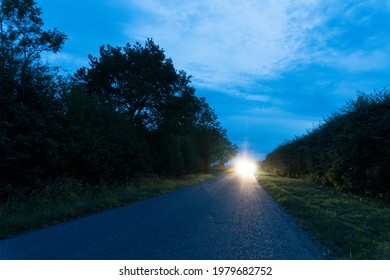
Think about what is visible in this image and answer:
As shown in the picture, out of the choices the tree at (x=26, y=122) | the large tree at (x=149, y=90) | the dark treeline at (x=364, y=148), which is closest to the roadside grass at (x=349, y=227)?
the dark treeline at (x=364, y=148)

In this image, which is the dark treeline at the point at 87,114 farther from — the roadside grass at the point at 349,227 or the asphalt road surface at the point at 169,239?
the roadside grass at the point at 349,227

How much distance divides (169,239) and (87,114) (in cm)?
1227

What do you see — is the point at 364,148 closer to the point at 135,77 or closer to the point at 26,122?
the point at 26,122

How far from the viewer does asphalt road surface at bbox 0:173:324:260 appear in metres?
5.05

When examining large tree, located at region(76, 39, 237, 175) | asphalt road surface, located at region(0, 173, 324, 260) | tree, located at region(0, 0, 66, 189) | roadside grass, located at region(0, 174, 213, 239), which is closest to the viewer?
asphalt road surface, located at region(0, 173, 324, 260)

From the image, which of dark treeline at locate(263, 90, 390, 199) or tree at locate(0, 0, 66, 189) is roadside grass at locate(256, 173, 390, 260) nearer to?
dark treeline at locate(263, 90, 390, 199)

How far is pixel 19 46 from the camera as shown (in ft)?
66.2

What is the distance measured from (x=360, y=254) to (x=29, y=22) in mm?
23721

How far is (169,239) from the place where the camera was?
19.7ft

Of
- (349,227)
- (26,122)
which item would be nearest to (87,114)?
(26,122)

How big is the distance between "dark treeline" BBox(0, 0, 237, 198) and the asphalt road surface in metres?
3.98

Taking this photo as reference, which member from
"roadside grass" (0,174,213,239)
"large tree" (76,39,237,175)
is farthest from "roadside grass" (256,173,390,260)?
"large tree" (76,39,237,175)
